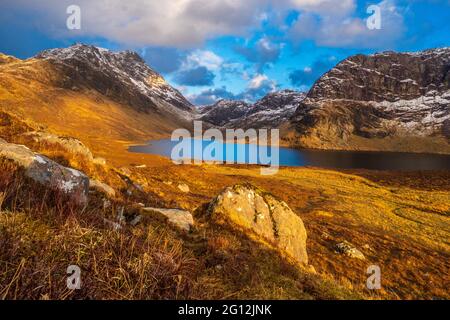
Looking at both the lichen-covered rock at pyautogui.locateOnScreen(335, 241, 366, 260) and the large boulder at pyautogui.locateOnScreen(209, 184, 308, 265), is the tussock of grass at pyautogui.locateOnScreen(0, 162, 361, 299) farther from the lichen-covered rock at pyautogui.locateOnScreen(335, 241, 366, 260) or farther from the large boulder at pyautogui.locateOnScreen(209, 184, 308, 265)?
the lichen-covered rock at pyautogui.locateOnScreen(335, 241, 366, 260)

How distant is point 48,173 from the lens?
8.64 metres

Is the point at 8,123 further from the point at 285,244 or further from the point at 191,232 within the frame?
the point at 285,244

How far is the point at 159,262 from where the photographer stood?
5.18 m

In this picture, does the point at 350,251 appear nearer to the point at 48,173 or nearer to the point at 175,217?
the point at 175,217

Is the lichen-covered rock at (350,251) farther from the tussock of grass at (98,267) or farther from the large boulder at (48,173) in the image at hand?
the large boulder at (48,173)

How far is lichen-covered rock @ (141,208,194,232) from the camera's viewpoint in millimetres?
10352

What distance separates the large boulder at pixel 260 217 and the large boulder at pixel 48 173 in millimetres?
7182

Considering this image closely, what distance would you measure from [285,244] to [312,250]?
963 centimetres

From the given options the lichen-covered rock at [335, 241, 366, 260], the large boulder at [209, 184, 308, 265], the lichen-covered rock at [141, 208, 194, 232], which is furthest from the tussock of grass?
the lichen-covered rock at [335, 241, 366, 260]

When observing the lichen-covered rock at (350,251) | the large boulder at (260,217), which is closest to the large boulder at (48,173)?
the large boulder at (260,217)

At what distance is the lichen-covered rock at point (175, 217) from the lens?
408 inches

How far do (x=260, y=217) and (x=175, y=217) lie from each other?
727cm

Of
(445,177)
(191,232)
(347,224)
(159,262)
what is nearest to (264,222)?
(191,232)

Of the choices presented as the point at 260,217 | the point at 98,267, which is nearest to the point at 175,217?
the point at 98,267
